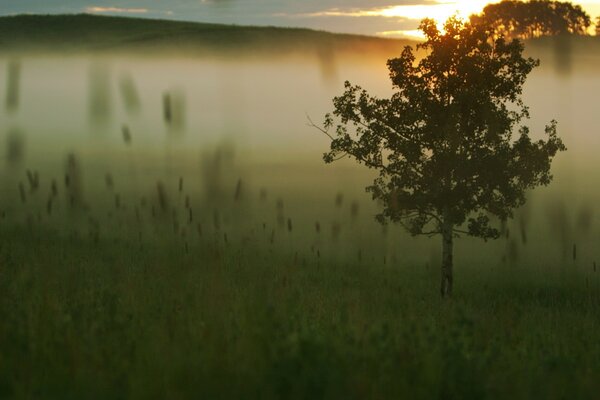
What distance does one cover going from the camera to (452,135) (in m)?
19.7

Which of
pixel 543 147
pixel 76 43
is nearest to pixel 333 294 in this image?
pixel 543 147

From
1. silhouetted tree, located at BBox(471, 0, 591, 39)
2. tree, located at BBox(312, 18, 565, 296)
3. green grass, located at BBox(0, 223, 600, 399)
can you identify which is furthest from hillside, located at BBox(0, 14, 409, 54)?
green grass, located at BBox(0, 223, 600, 399)

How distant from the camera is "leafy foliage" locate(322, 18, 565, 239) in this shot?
19.9 m

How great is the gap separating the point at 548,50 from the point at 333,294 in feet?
264

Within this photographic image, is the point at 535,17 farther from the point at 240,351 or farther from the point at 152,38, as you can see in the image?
the point at 240,351

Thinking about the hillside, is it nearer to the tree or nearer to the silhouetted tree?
the silhouetted tree

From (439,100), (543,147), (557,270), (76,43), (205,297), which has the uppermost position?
(76,43)

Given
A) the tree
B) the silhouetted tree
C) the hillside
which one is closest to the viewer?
the tree

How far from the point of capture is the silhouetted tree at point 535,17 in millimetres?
95438

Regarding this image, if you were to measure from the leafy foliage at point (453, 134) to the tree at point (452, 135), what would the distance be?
0.03m

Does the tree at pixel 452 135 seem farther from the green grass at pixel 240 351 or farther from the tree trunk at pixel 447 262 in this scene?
the green grass at pixel 240 351

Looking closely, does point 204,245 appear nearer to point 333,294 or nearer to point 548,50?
point 333,294

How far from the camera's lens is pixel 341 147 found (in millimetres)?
20922

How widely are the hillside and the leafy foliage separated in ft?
183
